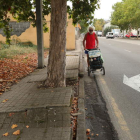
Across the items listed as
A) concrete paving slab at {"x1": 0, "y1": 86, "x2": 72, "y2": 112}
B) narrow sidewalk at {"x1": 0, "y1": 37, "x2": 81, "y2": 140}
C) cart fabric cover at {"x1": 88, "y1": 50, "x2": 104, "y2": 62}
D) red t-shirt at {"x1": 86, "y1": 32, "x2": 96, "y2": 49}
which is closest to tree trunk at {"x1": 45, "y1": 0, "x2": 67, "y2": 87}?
concrete paving slab at {"x1": 0, "y1": 86, "x2": 72, "y2": 112}

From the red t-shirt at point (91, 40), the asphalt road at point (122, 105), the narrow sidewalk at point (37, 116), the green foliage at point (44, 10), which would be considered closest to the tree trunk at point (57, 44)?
the narrow sidewalk at point (37, 116)

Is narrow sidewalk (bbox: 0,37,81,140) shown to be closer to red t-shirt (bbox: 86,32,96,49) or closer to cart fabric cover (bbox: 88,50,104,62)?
cart fabric cover (bbox: 88,50,104,62)

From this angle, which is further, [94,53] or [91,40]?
[91,40]

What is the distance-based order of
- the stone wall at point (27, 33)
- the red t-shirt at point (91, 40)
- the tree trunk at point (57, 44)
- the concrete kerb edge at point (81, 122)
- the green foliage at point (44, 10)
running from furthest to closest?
the stone wall at point (27, 33)
the green foliage at point (44, 10)
the red t-shirt at point (91, 40)
the tree trunk at point (57, 44)
the concrete kerb edge at point (81, 122)

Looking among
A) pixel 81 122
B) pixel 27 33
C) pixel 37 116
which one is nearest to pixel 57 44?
pixel 37 116

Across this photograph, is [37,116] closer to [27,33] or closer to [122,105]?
[122,105]

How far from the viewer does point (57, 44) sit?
17.4ft

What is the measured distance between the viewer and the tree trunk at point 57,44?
5.22 metres

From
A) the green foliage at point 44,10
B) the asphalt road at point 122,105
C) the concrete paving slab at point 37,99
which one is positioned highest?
the green foliage at point 44,10

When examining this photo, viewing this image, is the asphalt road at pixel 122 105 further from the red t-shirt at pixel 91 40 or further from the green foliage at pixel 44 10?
the green foliage at pixel 44 10

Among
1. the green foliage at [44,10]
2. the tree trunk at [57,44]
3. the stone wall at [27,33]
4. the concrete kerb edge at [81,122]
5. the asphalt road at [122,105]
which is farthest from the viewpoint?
the stone wall at [27,33]

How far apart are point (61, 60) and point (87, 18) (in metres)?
5.16

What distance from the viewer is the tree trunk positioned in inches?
206

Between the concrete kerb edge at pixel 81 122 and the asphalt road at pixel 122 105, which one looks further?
the asphalt road at pixel 122 105
